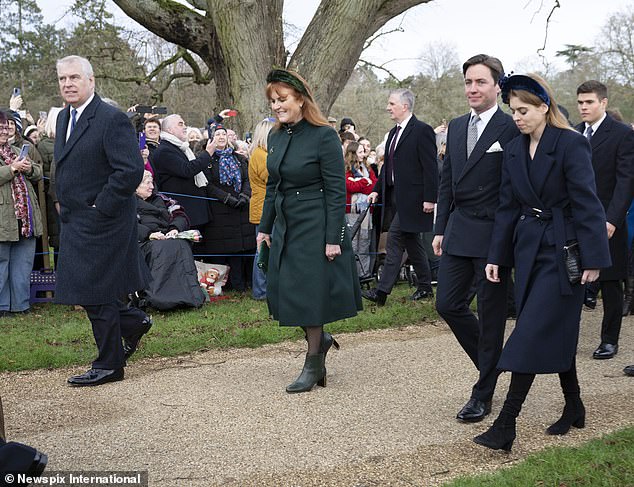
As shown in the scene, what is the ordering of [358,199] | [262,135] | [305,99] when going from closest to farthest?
[305,99], [262,135], [358,199]

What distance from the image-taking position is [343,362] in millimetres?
6613

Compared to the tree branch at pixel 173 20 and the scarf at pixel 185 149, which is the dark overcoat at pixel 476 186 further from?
the tree branch at pixel 173 20

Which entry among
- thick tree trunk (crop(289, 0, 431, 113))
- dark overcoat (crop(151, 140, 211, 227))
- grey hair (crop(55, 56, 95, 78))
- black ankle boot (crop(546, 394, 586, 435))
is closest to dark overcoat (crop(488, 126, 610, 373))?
black ankle boot (crop(546, 394, 586, 435))

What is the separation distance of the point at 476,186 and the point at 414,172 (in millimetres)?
3879

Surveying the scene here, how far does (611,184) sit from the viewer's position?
6.98m

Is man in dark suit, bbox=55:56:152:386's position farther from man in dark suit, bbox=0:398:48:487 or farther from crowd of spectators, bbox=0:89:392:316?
crowd of spectators, bbox=0:89:392:316

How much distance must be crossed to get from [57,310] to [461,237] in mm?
5622

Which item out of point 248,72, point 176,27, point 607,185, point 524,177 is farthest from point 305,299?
point 176,27

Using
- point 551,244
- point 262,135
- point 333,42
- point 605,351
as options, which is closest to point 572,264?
point 551,244

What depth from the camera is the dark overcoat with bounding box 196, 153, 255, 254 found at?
393 inches

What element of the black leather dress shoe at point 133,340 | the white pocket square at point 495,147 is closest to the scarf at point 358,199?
the black leather dress shoe at point 133,340

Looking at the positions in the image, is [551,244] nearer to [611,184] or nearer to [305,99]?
[305,99]

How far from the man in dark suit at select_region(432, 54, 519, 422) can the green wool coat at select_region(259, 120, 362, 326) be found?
2.58 ft

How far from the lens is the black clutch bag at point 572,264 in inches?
173
